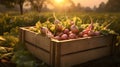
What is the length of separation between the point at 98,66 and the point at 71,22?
85 cm

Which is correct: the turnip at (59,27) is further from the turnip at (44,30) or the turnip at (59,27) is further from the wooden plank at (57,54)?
the wooden plank at (57,54)

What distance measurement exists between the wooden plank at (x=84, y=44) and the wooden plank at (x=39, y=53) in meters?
0.32

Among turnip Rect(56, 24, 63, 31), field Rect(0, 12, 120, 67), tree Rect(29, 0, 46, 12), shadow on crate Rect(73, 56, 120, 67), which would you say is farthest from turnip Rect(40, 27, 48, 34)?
tree Rect(29, 0, 46, 12)

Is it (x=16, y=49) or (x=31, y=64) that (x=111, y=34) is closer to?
(x=31, y=64)

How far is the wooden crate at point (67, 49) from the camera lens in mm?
2861

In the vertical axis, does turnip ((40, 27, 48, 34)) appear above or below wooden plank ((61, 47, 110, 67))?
above

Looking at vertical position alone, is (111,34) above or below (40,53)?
above

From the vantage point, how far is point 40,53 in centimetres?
325

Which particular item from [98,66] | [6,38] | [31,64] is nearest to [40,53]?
[31,64]

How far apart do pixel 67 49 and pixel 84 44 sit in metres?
0.32

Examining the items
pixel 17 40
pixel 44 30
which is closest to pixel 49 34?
pixel 44 30

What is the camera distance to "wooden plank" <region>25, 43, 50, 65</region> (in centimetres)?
308

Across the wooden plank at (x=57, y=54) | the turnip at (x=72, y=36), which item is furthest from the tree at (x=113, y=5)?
the wooden plank at (x=57, y=54)

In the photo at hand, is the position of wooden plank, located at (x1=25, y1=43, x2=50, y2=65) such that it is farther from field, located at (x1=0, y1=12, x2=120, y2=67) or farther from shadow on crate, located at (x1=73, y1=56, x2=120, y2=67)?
shadow on crate, located at (x1=73, y1=56, x2=120, y2=67)
